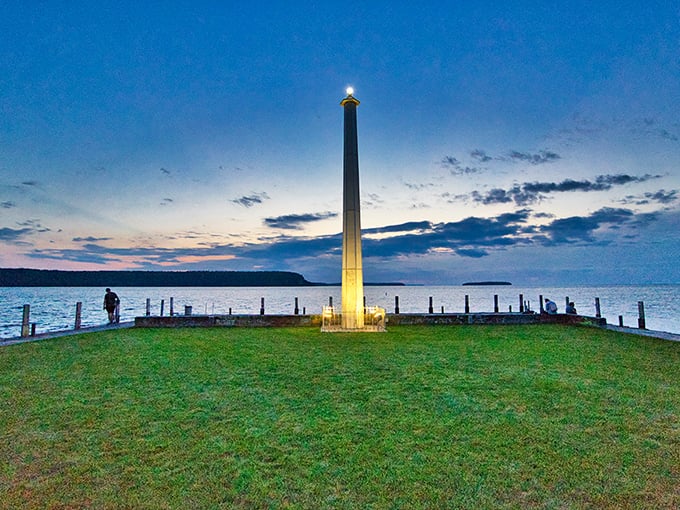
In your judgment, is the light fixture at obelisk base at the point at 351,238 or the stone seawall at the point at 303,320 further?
the stone seawall at the point at 303,320

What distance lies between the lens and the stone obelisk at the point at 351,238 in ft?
45.4

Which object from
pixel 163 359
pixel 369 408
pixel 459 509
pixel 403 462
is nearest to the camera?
pixel 459 509

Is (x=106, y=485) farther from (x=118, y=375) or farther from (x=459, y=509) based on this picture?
(x=118, y=375)

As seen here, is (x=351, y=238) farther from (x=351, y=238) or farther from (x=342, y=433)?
(x=342, y=433)

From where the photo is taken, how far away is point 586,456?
11.1 ft

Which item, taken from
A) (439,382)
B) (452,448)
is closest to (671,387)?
(439,382)

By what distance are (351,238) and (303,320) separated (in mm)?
4232

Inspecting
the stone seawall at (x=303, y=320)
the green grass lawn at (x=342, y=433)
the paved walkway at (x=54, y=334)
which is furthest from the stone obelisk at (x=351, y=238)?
the paved walkway at (x=54, y=334)

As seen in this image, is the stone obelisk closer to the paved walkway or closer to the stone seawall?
the stone seawall

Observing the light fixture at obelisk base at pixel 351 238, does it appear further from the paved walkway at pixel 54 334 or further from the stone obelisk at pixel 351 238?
the paved walkway at pixel 54 334

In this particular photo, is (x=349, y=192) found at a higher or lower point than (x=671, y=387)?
higher

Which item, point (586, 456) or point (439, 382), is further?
point (439, 382)

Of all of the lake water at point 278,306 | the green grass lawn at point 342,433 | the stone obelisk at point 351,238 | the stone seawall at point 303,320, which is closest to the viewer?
the green grass lawn at point 342,433

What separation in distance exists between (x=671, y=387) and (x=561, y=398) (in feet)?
6.33
